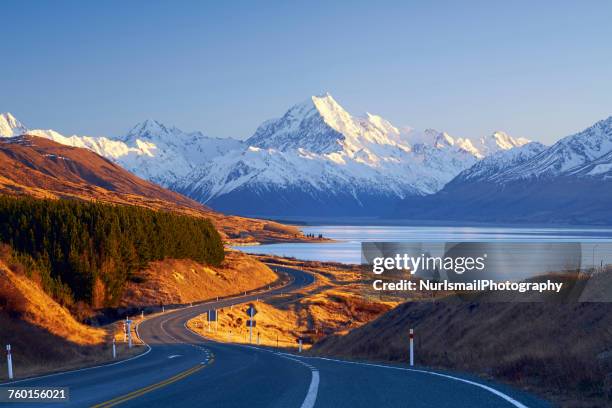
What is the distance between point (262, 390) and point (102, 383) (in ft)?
16.7

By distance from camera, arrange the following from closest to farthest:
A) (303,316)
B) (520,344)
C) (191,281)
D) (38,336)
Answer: (520,344), (38,336), (303,316), (191,281)

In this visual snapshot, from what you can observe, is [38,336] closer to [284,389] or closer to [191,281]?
[284,389]

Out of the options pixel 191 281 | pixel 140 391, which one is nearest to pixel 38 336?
pixel 140 391

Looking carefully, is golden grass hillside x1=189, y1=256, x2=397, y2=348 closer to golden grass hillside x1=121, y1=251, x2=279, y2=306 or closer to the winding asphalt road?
golden grass hillside x1=121, y1=251, x2=279, y2=306

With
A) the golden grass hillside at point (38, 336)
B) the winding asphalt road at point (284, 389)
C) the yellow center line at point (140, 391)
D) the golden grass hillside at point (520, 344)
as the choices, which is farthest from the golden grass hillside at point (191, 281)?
the yellow center line at point (140, 391)

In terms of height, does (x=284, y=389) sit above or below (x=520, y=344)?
above

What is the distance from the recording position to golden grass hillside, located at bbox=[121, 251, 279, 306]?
9319 centimetres

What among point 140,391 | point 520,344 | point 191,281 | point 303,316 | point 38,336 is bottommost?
point 303,316

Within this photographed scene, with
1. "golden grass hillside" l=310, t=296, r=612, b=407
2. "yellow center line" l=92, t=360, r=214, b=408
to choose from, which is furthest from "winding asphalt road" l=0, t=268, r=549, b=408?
"golden grass hillside" l=310, t=296, r=612, b=407

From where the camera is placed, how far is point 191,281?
105 meters

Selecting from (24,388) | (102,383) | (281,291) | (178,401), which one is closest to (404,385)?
(178,401)

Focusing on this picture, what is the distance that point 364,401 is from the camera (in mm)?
13992

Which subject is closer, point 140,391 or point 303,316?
point 140,391

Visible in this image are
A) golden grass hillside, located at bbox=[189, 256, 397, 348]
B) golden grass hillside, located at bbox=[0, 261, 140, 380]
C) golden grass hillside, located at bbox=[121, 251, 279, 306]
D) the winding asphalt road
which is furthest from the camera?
golden grass hillside, located at bbox=[121, 251, 279, 306]
